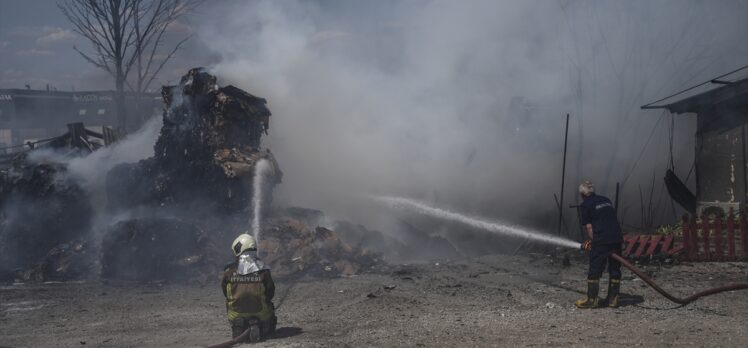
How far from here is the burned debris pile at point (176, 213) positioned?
11.0m

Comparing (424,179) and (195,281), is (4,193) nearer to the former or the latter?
(195,281)

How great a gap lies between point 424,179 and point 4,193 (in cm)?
1031

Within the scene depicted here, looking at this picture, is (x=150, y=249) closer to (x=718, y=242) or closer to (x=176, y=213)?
(x=176, y=213)

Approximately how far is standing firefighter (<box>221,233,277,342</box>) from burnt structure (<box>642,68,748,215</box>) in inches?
439

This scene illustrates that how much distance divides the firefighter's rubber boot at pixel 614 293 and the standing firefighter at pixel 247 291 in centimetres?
399

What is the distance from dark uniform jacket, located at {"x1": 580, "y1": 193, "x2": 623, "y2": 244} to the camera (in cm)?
718

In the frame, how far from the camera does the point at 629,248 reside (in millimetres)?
10438

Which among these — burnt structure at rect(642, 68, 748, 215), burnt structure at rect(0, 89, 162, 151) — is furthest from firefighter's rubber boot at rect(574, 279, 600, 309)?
burnt structure at rect(0, 89, 162, 151)

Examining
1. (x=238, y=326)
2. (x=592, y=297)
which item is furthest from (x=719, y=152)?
(x=238, y=326)

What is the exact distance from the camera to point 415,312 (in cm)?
737

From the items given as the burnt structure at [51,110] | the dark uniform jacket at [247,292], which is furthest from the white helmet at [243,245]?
the burnt structure at [51,110]

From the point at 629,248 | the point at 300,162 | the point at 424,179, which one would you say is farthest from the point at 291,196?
the point at 629,248

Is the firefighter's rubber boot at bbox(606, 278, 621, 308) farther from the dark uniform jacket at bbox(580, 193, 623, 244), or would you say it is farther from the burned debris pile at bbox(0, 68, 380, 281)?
the burned debris pile at bbox(0, 68, 380, 281)

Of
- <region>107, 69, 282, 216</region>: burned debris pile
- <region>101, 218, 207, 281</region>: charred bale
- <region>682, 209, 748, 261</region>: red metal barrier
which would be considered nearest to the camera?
<region>682, 209, 748, 261</region>: red metal barrier
